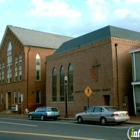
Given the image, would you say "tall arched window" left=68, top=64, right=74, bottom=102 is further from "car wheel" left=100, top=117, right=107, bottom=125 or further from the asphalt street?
the asphalt street

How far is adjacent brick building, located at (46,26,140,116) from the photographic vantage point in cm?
2781

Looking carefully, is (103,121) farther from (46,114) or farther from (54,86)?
(54,86)

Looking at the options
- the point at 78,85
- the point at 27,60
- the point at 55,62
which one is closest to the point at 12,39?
the point at 27,60

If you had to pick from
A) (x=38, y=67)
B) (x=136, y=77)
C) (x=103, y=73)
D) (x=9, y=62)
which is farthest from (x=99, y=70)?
(x=9, y=62)

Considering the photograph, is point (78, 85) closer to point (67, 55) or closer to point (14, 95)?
point (67, 55)

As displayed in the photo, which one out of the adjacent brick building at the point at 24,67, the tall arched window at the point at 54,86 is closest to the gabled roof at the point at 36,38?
the adjacent brick building at the point at 24,67

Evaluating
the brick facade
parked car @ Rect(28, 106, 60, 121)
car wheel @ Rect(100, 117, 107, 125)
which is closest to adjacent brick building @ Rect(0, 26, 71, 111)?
the brick facade

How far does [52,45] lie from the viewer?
4766 centimetres

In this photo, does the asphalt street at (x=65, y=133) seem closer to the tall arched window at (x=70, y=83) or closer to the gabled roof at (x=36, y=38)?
the tall arched window at (x=70, y=83)

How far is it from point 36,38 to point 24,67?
277 inches

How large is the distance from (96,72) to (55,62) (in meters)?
9.27

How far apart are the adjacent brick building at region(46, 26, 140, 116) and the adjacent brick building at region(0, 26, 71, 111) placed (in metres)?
8.48

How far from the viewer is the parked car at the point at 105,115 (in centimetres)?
1922

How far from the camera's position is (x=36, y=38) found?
47594mm
